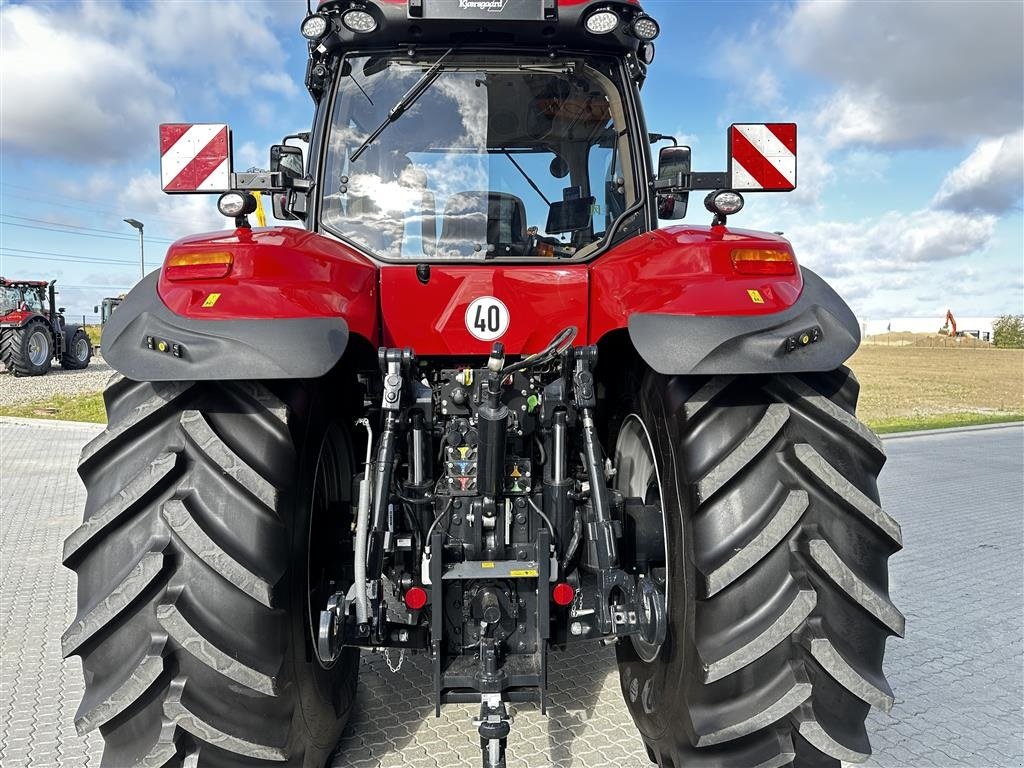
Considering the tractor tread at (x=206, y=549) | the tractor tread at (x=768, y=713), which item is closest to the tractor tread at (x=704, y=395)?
the tractor tread at (x=768, y=713)

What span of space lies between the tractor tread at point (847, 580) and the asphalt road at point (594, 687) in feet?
3.68

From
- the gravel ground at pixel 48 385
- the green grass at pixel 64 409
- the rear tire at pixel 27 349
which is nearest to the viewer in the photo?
the green grass at pixel 64 409

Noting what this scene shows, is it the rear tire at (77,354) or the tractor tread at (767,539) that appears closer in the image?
the tractor tread at (767,539)

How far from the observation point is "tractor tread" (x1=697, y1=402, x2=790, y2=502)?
78.4 inches

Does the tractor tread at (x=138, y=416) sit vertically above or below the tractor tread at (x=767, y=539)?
above

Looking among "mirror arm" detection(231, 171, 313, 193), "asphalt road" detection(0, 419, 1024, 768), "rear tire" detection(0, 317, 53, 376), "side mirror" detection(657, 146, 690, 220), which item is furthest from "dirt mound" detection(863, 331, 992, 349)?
"mirror arm" detection(231, 171, 313, 193)

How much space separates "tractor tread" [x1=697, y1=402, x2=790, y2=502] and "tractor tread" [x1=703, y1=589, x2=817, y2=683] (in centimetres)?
34

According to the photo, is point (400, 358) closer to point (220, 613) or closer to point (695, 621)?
point (220, 613)

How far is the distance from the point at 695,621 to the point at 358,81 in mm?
2241

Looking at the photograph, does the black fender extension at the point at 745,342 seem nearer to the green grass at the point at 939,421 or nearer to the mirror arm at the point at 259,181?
the mirror arm at the point at 259,181

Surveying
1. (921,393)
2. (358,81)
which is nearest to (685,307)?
(358,81)

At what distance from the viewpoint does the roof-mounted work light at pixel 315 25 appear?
2754 millimetres

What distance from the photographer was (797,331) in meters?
1.96

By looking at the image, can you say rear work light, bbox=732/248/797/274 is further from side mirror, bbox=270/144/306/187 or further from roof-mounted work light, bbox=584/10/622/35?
side mirror, bbox=270/144/306/187
